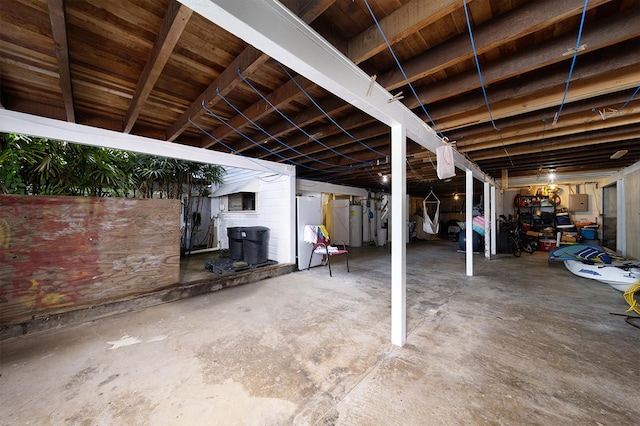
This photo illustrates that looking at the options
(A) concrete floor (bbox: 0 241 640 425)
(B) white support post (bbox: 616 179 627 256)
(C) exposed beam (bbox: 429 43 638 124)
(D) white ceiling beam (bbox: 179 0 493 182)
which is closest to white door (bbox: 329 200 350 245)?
(A) concrete floor (bbox: 0 241 640 425)

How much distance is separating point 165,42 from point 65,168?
3.18m

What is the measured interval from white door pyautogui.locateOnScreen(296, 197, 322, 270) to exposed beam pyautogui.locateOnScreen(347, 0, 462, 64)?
346 centimetres

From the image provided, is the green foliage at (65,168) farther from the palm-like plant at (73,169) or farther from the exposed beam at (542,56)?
the exposed beam at (542,56)

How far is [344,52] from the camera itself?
1677 mm

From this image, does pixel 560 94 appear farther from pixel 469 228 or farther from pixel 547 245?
pixel 547 245

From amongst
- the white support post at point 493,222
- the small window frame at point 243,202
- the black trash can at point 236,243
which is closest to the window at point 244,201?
the small window frame at point 243,202

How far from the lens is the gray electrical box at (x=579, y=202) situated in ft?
23.8

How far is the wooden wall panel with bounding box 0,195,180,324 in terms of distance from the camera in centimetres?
238

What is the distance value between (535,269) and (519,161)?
2.37 meters

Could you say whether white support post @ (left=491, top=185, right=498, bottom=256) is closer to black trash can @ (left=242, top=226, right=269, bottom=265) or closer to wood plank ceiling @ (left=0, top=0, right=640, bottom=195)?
wood plank ceiling @ (left=0, top=0, right=640, bottom=195)

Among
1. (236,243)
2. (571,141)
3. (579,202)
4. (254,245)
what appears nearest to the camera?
(571,141)

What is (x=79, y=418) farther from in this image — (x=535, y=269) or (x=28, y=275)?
(x=535, y=269)

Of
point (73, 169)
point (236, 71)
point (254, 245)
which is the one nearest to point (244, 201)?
point (254, 245)

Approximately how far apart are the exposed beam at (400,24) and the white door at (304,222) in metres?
3.46
